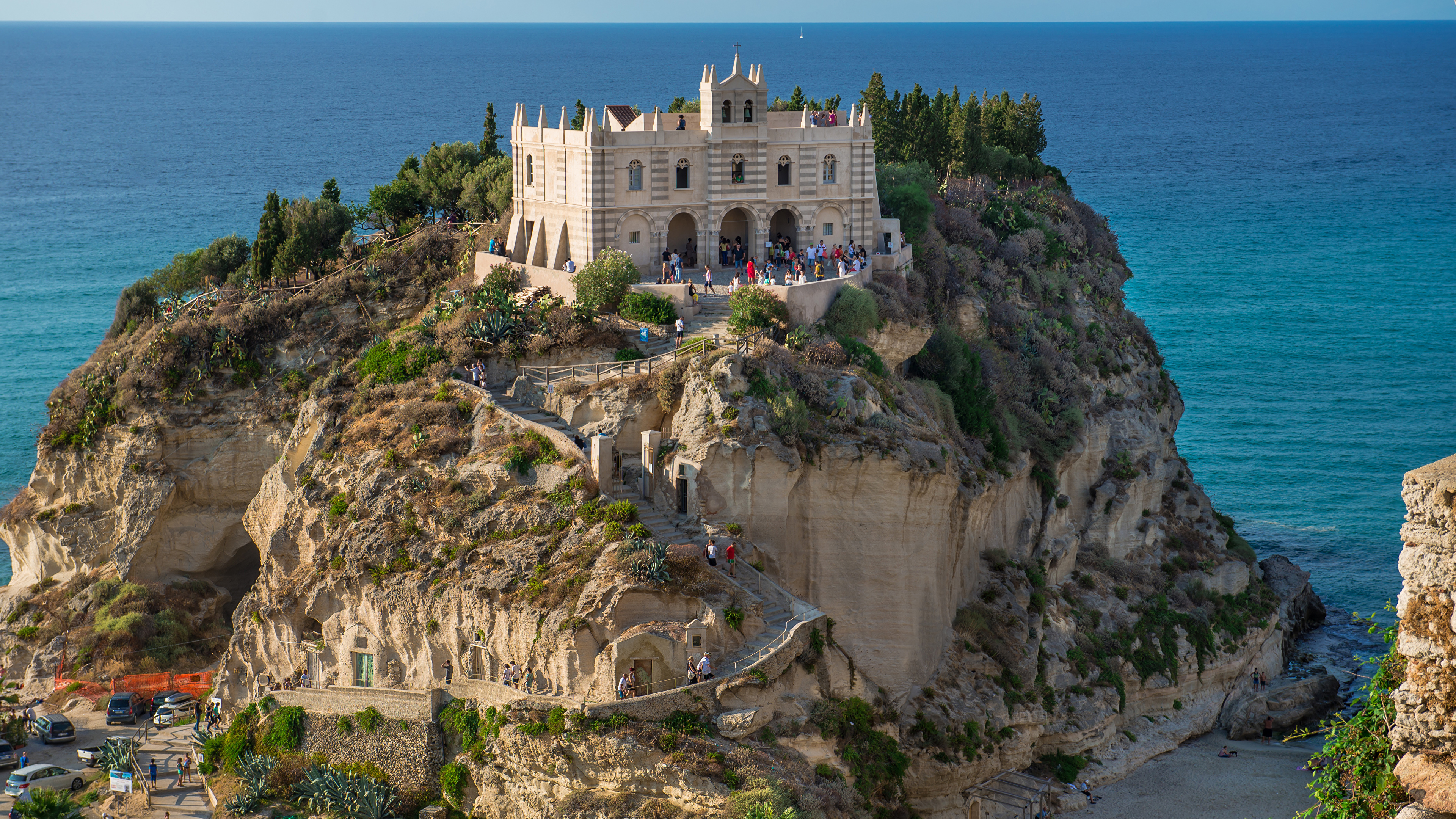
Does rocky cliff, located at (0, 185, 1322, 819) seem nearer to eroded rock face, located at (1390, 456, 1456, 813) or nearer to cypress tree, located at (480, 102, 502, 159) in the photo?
cypress tree, located at (480, 102, 502, 159)

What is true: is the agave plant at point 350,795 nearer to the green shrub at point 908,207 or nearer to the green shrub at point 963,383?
the green shrub at point 963,383

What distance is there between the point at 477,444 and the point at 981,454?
65.8 ft

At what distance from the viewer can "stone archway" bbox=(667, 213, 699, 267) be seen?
70.2 meters

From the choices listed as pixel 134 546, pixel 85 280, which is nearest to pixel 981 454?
pixel 134 546

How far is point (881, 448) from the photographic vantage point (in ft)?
Answer: 187

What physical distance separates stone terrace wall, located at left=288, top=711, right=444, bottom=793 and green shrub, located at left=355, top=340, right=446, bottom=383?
14571mm

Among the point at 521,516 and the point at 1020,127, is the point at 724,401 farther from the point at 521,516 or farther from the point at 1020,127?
the point at 1020,127

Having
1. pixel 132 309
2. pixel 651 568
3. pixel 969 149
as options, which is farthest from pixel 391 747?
pixel 969 149

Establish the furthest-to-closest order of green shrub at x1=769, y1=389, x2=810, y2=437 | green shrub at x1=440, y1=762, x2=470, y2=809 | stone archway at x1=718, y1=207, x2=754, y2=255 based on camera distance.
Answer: stone archway at x1=718, y1=207, x2=754, y2=255
green shrub at x1=769, y1=389, x2=810, y2=437
green shrub at x1=440, y1=762, x2=470, y2=809

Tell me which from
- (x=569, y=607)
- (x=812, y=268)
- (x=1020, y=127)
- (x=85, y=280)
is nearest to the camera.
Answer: (x=569, y=607)

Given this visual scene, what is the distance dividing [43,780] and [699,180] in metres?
34.0

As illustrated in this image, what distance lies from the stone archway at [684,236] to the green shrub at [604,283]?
5129mm

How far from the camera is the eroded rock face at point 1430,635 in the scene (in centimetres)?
2267

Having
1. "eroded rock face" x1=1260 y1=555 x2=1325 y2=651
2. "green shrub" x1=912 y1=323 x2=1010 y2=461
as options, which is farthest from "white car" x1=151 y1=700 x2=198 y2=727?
"eroded rock face" x1=1260 y1=555 x2=1325 y2=651
